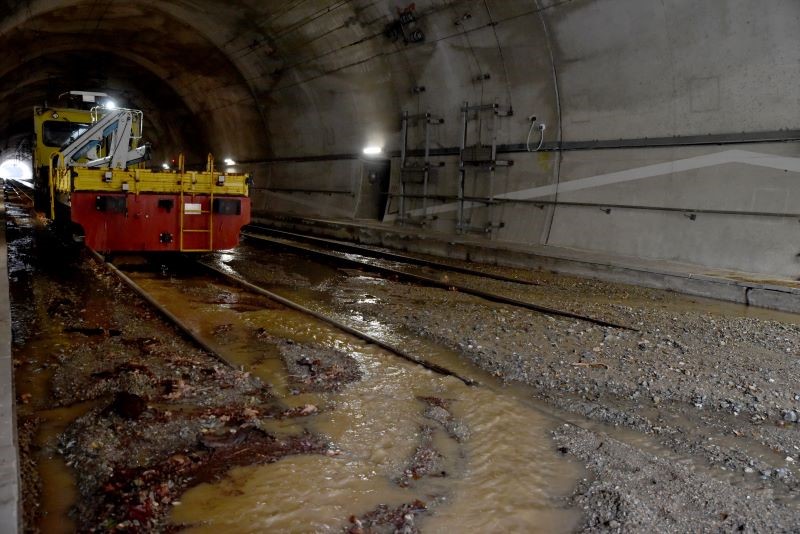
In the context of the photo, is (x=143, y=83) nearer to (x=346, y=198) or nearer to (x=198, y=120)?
(x=198, y=120)

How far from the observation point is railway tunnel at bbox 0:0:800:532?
10.8ft

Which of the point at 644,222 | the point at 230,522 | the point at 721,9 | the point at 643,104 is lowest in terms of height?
the point at 230,522

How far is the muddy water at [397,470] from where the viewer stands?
→ 118 inches

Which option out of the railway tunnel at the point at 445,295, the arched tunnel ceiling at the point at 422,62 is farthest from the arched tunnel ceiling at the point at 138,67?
the railway tunnel at the point at 445,295

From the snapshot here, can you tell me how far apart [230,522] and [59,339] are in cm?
390

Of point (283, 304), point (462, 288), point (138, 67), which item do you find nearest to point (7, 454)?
point (283, 304)

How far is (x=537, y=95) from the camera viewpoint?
12.4 meters

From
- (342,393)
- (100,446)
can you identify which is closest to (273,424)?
(342,393)

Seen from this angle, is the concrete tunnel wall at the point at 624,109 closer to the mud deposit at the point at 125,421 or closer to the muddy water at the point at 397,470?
the muddy water at the point at 397,470

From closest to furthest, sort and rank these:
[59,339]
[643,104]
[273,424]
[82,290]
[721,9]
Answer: [273,424] → [59,339] → [82,290] → [721,9] → [643,104]

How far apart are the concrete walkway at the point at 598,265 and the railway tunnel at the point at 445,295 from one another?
0.20ft

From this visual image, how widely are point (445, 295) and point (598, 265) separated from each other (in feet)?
10.6

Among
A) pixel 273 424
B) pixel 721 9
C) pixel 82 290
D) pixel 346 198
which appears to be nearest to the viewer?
pixel 273 424

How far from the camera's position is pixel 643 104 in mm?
10641
